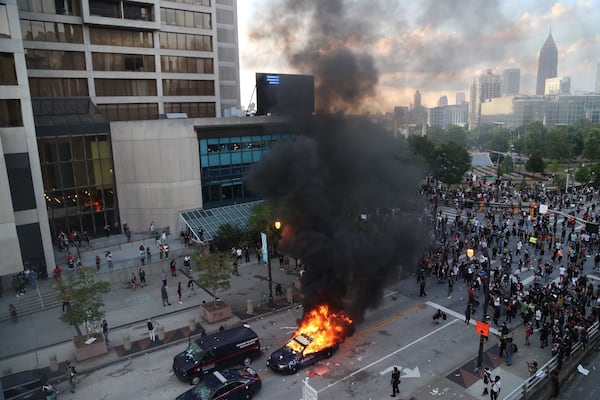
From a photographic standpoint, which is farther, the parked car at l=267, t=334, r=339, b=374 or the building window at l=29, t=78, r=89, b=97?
the building window at l=29, t=78, r=89, b=97

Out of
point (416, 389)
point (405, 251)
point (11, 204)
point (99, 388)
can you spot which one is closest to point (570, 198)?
point (405, 251)

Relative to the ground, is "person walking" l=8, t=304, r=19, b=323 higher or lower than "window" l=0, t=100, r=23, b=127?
lower

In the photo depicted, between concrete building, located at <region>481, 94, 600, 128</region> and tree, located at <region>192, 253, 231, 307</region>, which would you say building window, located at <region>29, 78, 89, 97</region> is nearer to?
tree, located at <region>192, 253, 231, 307</region>

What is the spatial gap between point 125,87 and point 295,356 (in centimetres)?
3000

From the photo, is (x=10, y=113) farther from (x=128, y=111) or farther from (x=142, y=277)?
(x=128, y=111)

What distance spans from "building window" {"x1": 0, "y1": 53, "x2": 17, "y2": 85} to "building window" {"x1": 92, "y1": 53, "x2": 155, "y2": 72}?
1176 centimetres

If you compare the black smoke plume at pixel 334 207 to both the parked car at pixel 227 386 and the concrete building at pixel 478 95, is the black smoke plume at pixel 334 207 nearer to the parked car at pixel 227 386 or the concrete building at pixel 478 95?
the parked car at pixel 227 386

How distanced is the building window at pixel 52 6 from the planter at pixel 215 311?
26815 mm

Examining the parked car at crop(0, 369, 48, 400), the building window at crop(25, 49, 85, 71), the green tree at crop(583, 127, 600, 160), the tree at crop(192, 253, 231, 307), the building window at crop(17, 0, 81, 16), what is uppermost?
the building window at crop(17, 0, 81, 16)

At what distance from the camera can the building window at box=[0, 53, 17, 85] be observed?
916 inches

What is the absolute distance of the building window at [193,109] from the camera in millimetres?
39688

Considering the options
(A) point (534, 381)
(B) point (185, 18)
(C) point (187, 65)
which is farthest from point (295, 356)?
(B) point (185, 18)

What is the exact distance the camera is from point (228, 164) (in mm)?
34844

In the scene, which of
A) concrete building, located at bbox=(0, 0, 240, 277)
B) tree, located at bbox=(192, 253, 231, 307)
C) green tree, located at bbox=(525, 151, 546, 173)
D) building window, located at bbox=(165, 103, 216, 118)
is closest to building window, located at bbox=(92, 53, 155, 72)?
concrete building, located at bbox=(0, 0, 240, 277)
